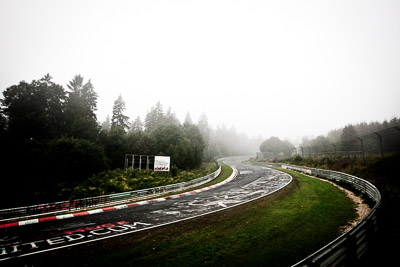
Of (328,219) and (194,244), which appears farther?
(328,219)

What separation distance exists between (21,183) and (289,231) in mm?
29897

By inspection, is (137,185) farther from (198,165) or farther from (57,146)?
(198,165)

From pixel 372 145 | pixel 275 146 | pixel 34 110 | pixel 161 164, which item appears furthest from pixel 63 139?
pixel 275 146

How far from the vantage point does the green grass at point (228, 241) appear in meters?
7.08

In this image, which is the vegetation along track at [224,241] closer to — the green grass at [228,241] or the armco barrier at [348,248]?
the green grass at [228,241]

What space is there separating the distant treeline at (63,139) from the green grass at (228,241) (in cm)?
2191

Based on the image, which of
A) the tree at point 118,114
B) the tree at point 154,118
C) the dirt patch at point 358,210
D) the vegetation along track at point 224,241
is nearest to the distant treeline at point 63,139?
the tree at point 118,114

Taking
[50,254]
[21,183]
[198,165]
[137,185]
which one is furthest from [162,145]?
[50,254]

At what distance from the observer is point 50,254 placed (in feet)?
26.3

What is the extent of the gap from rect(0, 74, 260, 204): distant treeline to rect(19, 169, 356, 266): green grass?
71.9 ft

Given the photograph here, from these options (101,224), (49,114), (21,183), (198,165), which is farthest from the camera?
(198,165)

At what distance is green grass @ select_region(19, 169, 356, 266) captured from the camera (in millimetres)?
7082

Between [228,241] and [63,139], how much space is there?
30.0m

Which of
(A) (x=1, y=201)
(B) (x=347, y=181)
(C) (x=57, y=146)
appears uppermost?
(C) (x=57, y=146)
